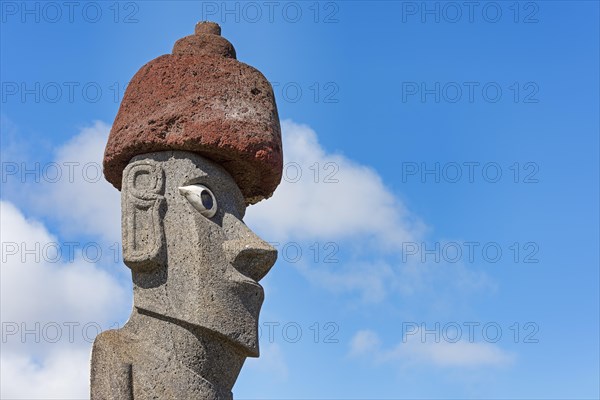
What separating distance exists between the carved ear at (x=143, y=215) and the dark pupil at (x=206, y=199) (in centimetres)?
32

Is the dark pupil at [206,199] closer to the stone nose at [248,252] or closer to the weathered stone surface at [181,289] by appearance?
the weathered stone surface at [181,289]

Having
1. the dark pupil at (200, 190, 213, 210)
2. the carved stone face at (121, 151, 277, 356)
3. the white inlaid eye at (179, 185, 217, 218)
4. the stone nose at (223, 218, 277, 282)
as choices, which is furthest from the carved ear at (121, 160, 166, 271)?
the stone nose at (223, 218, 277, 282)

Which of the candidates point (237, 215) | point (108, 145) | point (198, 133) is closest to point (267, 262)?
point (237, 215)

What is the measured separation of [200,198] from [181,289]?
80cm

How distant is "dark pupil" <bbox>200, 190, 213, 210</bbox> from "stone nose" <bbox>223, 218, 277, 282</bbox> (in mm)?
237

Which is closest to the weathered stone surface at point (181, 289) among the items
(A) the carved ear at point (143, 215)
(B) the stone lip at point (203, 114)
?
(A) the carved ear at point (143, 215)

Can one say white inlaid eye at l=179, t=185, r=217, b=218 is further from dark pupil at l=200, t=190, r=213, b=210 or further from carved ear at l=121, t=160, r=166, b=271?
carved ear at l=121, t=160, r=166, b=271

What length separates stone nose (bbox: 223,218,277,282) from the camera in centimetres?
753

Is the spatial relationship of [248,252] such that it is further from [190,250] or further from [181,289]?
[181,289]

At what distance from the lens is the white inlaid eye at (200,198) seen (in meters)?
7.61

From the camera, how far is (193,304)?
7.27 metres

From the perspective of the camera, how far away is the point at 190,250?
7434 millimetres

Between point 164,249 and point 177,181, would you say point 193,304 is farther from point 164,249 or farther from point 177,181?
point 177,181

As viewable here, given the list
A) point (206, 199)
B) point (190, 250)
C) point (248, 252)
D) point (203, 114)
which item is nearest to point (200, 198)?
point (206, 199)
